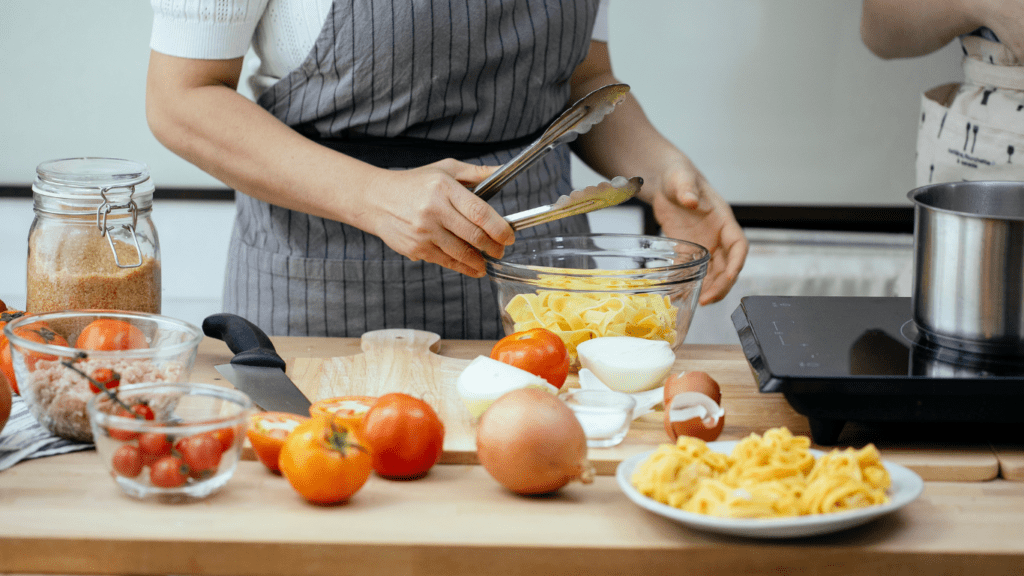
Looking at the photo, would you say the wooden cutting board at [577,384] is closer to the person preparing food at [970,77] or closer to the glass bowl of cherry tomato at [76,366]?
the glass bowl of cherry tomato at [76,366]

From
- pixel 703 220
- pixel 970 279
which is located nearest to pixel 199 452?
pixel 970 279

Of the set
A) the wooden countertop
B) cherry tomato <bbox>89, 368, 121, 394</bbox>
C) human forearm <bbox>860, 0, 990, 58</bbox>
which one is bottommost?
the wooden countertop

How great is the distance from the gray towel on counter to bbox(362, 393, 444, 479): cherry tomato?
29 centimetres

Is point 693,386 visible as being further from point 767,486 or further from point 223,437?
point 223,437

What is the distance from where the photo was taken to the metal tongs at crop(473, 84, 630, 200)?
103 cm

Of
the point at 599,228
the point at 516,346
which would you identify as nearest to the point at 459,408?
the point at 516,346

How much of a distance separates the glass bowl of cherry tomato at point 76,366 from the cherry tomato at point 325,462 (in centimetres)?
18

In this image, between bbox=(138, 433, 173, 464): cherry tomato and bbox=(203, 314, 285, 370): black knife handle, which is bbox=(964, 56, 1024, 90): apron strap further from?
bbox=(138, 433, 173, 464): cherry tomato

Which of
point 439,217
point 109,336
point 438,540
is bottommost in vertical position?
point 438,540

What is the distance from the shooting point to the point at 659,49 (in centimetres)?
216

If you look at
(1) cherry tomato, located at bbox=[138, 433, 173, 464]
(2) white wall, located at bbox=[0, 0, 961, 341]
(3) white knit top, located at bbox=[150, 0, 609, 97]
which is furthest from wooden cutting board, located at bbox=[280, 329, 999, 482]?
(2) white wall, located at bbox=[0, 0, 961, 341]

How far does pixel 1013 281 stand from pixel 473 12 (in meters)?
0.79

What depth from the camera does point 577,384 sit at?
108 cm

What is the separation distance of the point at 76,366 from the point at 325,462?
10.8 inches
